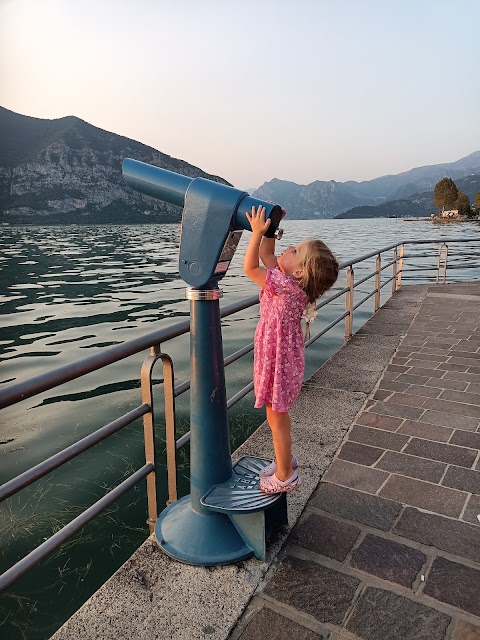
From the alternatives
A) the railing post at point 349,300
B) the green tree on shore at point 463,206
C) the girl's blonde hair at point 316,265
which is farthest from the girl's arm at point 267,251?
the green tree on shore at point 463,206

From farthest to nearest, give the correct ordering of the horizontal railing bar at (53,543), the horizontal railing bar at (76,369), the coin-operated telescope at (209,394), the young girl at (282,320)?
the young girl at (282,320)
the coin-operated telescope at (209,394)
the horizontal railing bar at (53,543)
the horizontal railing bar at (76,369)

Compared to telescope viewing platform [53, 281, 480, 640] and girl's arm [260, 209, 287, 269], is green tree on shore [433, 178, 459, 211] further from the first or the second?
girl's arm [260, 209, 287, 269]

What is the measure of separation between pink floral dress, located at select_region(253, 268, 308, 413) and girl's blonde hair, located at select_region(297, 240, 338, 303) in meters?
0.06

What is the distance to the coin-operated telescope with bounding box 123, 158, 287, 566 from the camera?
1.95 meters

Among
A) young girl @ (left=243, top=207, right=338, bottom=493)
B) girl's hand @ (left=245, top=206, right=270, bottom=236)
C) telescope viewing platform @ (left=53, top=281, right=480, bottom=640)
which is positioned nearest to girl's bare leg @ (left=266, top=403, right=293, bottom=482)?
young girl @ (left=243, top=207, right=338, bottom=493)

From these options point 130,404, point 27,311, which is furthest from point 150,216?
point 130,404

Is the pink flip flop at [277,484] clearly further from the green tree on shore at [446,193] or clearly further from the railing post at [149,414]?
the green tree on shore at [446,193]

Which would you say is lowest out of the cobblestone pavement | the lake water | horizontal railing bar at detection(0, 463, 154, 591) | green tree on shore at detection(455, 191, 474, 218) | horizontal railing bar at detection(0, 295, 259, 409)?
the lake water

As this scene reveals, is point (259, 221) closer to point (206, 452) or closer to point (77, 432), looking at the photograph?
point (206, 452)

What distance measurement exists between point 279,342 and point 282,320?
10 centimetres

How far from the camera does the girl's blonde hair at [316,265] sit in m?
2.05

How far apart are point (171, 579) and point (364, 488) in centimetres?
124

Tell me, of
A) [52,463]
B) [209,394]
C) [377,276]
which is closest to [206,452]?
[209,394]

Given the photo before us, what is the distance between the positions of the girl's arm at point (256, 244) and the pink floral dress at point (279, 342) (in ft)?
0.13
